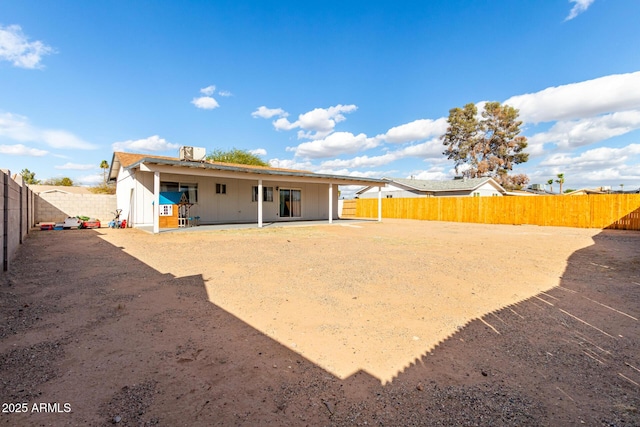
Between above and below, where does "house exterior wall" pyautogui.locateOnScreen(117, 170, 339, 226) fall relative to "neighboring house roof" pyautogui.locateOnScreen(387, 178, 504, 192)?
below

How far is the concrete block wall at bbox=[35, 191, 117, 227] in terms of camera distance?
50.3 ft

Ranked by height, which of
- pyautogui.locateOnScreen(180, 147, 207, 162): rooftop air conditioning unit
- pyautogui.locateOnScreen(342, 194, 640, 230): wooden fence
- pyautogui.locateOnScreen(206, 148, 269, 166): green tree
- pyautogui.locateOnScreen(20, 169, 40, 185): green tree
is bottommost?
pyautogui.locateOnScreen(342, 194, 640, 230): wooden fence

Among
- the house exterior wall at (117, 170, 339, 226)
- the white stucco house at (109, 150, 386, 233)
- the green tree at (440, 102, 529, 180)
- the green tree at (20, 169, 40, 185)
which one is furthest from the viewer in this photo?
the green tree at (20, 169, 40, 185)

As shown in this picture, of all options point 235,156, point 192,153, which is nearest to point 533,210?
point 192,153

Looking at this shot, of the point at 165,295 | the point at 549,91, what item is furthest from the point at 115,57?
the point at 549,91

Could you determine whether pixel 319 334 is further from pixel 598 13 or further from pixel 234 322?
pixel 598 13

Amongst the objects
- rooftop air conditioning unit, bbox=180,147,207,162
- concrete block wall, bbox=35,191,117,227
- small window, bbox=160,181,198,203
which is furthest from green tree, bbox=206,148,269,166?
small window, bbox=160,181,198,203

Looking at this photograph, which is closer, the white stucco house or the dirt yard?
the dirt yard

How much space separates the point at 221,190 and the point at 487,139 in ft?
109

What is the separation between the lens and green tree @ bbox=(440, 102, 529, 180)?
33.4 m

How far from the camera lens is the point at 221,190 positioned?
50.5 ft

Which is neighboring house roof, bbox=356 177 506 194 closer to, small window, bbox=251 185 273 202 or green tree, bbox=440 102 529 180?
green tree, bbox=440 102 529 180

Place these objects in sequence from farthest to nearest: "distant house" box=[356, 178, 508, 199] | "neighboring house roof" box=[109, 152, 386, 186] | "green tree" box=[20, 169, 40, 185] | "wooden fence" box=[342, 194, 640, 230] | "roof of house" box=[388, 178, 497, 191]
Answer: "green tree" box=[20, 169, 40, 185] → "distant house" box=[356, 178, 508, 199] → "roof of house" box=[388, 178, 497, 191] → "wooden fence" box=[342, 194, 640, 230] → "neighboring house roof" box=[109, 152, 386, 186]

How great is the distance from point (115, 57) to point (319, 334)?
1616 centimetres
